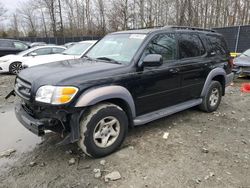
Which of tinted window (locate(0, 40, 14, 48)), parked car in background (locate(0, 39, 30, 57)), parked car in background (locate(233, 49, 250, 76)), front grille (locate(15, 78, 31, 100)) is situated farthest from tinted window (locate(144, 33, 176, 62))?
tinted window (locate(0, 40, 14, 48))

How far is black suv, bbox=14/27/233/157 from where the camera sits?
2818 mm

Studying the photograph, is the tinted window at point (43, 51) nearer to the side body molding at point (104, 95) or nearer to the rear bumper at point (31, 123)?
the rear bumper at point (31, 123)

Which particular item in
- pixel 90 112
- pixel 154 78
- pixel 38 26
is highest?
pixel 38 26

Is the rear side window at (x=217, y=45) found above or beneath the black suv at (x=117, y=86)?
above

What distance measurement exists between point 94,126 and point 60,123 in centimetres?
45

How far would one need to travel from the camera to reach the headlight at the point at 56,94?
2.72 meters

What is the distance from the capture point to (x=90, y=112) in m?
2.96

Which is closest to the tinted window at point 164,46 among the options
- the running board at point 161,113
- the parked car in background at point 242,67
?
the running board at point 161,113

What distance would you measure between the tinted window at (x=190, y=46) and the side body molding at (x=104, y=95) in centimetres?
157

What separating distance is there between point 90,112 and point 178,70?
1.97 metres

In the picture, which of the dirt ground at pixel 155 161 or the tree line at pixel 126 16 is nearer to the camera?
the dirt ground at pixel 155 161

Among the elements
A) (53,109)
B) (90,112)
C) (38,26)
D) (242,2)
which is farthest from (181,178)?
(38,26)

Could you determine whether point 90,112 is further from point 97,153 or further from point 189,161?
point 189,161

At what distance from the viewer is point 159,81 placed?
3775 millimetres
